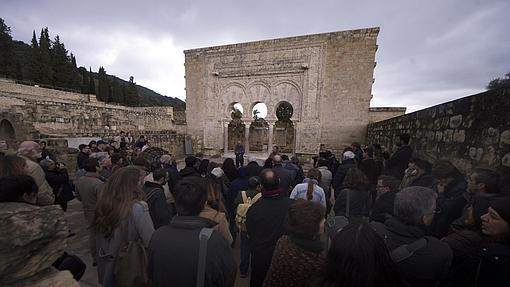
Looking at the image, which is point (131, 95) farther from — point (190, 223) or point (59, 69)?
point (190, 223)

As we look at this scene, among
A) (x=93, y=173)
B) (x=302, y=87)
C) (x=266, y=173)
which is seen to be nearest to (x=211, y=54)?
(x=302, y=87)

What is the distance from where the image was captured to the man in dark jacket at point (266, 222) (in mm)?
2047

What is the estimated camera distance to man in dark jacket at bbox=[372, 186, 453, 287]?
1.31 meters

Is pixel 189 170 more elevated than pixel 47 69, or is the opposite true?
pixel 47 69

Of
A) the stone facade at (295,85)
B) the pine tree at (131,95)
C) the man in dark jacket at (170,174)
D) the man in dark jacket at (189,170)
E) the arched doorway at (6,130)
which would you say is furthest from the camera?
the pine tree at (131,95)

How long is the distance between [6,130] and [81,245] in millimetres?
7947

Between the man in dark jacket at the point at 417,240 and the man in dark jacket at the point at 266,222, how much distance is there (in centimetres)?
86

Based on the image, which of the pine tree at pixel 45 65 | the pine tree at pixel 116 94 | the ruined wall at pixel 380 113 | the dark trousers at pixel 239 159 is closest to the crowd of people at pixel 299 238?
the dark trousers at pixel 239 159

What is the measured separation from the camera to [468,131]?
2896 millimetres

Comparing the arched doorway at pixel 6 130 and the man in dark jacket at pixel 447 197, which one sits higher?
the arched doorway at pixel 6 130

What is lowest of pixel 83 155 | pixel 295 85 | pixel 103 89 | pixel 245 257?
pixel 245 257

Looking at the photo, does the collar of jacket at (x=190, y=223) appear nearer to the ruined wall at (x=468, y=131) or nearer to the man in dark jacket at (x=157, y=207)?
the man in dark jacket at (x=157, y=207)

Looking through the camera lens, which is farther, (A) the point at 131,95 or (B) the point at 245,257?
(A) the point at 131,95

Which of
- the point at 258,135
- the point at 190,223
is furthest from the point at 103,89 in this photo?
the point at 190,223
